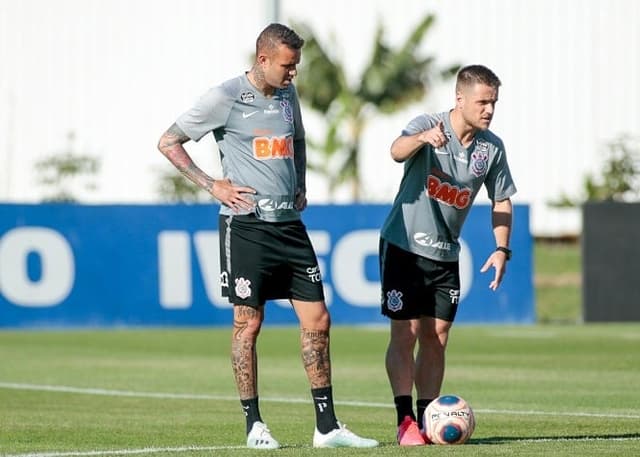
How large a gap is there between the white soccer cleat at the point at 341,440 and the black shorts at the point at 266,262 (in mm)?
741

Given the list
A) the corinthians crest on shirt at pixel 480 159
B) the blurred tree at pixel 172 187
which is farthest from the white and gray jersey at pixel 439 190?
the blurred tree at pixel 172 187

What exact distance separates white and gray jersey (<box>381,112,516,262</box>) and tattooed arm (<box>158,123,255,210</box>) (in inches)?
41.3

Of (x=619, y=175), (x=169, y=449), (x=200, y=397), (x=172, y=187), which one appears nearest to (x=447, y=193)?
(x=169, y=449)

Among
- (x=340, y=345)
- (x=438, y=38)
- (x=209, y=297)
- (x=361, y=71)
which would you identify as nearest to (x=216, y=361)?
(x=340, y=345)

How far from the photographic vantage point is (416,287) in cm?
979

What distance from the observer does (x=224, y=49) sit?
33719 mm

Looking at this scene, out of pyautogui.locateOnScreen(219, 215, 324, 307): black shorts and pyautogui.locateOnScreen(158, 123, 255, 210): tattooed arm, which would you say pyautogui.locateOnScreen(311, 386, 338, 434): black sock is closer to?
pyautogui.locateOnScreen(219, 215, 324, 307): black shorts

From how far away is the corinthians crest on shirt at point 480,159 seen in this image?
9.80 m

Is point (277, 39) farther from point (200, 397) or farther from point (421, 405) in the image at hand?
point (200, 397)

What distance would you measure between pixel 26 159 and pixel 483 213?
1044 cm

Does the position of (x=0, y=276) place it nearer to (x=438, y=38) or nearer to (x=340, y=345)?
(x=340, y=345)

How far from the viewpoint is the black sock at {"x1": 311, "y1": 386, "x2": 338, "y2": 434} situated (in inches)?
364

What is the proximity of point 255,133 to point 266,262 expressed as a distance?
0.70 m

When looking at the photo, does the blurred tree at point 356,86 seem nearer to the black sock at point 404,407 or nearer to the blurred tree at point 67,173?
the blurred tree at point 67,173
